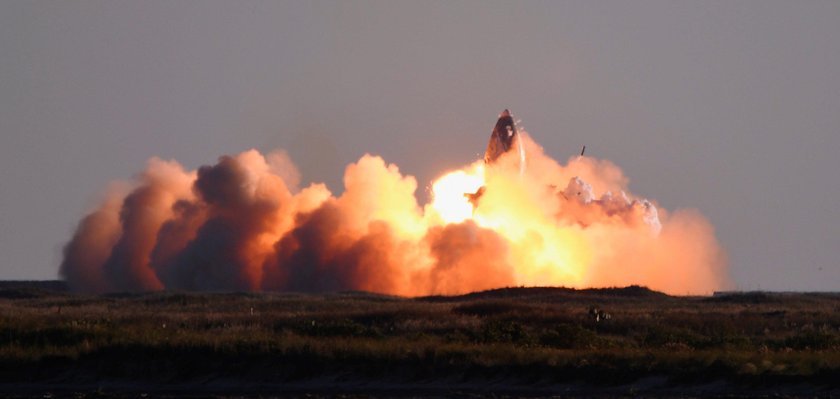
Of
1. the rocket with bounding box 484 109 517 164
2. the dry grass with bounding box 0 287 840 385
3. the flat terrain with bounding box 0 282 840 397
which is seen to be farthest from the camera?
the rocket with bounding box 484 109 517 164

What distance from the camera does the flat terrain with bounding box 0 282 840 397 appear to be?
44.5 meters

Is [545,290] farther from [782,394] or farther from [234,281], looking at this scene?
[782,394]

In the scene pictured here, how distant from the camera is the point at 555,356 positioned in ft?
154

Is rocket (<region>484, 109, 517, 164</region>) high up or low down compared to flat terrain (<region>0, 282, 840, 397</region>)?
up

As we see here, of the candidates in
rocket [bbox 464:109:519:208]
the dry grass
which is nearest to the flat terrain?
the dry grass

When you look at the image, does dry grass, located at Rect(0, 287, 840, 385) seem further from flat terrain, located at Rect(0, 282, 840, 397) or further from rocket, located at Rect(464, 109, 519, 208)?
rocket, located at Rect(464, 109, 519, 208)

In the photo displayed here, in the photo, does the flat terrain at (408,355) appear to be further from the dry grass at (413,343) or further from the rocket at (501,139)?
the rocket at (501,139)

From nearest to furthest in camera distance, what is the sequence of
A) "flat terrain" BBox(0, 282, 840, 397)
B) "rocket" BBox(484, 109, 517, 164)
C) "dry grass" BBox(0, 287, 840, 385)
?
"flat terrain" BBox(0, 282, 840, 397), "dry grass" BBox(0, 287, 840, 385), "rocket" BBox(484, 109, 517, 164)

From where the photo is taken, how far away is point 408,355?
46750 mm

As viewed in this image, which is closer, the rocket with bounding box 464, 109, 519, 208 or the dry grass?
the dry grass

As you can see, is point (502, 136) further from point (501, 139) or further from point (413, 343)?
point (413, 343)

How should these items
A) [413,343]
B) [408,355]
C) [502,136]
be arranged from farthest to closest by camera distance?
[502,136], [413,343], [408,355]

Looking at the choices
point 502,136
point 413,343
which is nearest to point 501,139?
point 502,136

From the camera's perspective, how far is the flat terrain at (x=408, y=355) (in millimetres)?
44500
